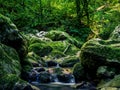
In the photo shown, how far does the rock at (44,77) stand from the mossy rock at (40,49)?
5.78 m

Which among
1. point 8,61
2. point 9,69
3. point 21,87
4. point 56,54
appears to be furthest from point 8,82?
point 56,54

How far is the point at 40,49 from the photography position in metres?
21.7

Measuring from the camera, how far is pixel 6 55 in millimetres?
14203

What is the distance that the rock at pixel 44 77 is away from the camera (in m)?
15.3

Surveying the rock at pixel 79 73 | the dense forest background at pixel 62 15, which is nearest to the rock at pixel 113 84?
the rock at pixel 79 73

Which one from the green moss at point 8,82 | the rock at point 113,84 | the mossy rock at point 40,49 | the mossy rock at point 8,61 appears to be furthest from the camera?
the mossy rock at point 40,49

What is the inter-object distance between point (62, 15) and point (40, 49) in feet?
36.6

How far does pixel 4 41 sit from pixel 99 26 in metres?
15.5

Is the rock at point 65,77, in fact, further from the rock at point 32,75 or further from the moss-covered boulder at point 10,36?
the moss-covered boulder at point 10,36

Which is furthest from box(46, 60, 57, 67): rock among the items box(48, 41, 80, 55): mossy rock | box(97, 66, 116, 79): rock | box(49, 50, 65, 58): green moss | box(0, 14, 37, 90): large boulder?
box(97, 66, 116, 79): rock

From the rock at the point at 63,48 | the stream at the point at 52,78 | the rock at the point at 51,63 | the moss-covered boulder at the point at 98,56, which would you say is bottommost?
the rock at the point at 63,48

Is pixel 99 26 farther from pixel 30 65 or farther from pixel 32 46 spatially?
pixel 30 65

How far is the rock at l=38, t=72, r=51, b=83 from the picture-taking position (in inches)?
604

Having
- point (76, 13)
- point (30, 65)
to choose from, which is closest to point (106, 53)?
point (30, 65)
